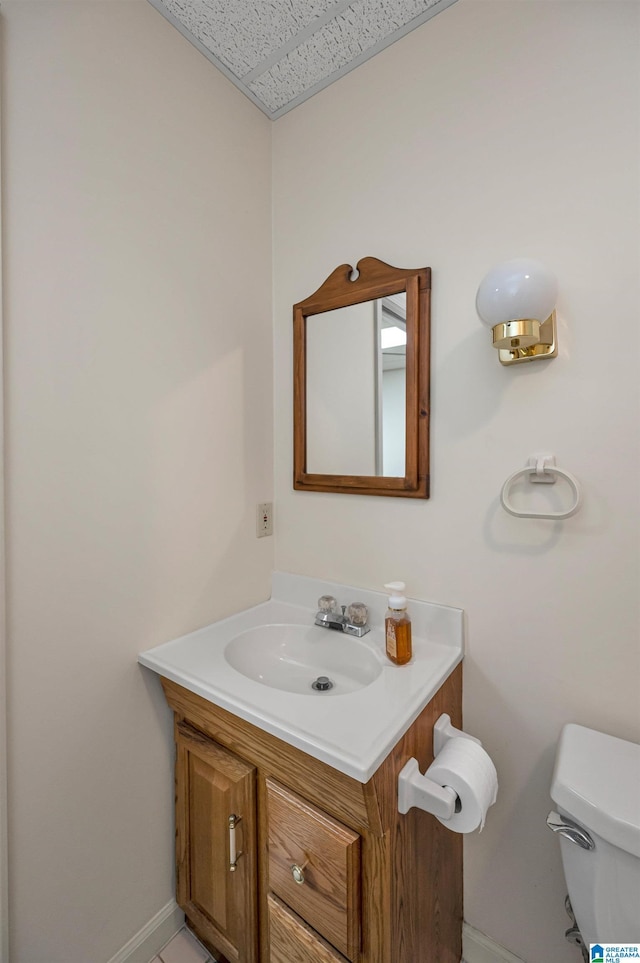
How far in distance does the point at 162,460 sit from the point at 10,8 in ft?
3.24

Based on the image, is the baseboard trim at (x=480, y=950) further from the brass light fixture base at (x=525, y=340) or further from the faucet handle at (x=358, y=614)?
the brass light fixture base at (x=525, y=340)

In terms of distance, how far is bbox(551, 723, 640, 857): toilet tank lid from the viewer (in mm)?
721

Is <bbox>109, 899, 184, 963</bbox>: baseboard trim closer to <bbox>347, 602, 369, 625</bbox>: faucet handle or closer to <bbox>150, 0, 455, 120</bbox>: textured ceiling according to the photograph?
<bbox>347, 602, 369, 625</bbox>: faucet handle

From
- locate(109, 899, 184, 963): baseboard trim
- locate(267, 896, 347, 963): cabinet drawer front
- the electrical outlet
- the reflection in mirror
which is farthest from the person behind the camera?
the electrical outlet

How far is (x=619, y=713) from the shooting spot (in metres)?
0.92

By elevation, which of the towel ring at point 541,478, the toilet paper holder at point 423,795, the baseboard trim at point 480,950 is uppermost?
the towel ring at point 541,478

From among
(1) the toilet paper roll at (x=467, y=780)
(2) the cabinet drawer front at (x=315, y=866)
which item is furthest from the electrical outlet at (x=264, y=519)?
(1) the toilet paper roll at (x=467, y=780)

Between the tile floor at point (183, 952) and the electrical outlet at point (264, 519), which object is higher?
the electrical outlet at point (264, 519)

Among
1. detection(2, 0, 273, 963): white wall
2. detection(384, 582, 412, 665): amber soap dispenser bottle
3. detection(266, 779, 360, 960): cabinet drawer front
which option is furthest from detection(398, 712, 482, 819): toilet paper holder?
detection(2, 0, 273, 963): white wall

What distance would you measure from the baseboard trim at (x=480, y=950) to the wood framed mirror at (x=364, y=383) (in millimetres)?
1212

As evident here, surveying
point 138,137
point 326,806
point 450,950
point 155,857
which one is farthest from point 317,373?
point 450,950

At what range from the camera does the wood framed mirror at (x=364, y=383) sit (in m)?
1.17

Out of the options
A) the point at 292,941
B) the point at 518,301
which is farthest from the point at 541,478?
the point at 292,941

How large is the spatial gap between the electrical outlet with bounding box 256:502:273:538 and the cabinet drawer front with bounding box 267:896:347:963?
3.11 feet
